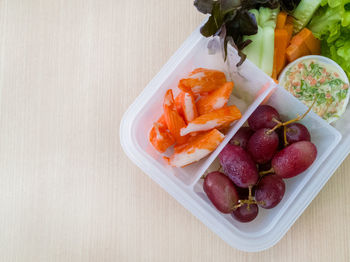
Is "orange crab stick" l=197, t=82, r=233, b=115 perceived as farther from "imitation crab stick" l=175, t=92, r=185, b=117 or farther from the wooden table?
the wooden table

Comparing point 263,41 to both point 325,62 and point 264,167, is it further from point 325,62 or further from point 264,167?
point 264,167

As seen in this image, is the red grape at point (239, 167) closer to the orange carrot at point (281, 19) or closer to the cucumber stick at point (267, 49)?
the cucumber stick at point (267, 49)

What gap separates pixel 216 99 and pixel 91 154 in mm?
338

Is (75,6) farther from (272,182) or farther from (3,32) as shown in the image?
(272,182)

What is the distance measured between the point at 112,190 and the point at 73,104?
0.24 metres

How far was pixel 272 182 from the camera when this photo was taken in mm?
788

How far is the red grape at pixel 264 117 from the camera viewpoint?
2.69ft

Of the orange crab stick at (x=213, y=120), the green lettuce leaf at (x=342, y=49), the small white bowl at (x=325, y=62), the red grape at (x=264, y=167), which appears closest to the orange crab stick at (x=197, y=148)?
the orange crab stick at (x=213, y=120)

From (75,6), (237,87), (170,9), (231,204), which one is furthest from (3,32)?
(231,204)

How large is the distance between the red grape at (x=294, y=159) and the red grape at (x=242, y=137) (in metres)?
0.08

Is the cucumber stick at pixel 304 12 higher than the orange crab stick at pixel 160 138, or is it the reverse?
the cucumber stick at pixel 304 12

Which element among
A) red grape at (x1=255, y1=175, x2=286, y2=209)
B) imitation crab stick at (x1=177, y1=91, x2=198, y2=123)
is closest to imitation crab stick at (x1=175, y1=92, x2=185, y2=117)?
imitation crab stick at (x1=177, y1=91, x2=198, y2=123)

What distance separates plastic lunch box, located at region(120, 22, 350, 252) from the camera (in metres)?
0.82

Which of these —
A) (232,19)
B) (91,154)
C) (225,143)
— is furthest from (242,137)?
(91,154)
